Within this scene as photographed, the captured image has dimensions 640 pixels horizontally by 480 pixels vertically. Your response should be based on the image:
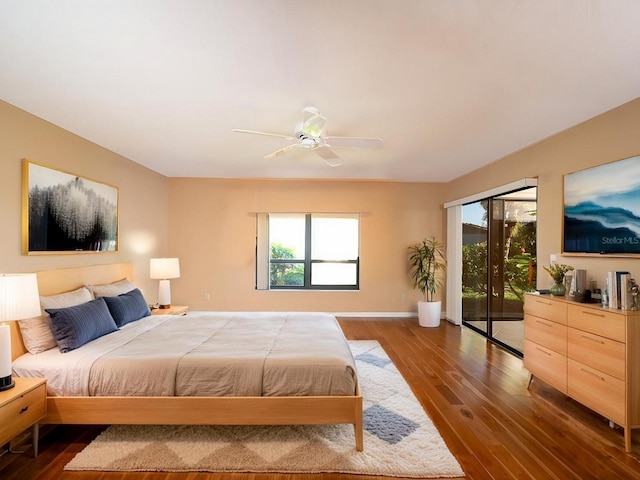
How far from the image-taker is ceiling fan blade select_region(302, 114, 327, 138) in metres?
2.70

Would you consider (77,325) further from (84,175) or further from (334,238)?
(334,238)

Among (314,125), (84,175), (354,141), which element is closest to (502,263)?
(354,141)

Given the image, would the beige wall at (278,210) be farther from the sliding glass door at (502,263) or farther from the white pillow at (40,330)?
the white pillow at (40,330)

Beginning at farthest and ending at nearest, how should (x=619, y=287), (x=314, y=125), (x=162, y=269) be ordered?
(x=162, y=269)
(x=314, y=125)
(x=619, y=287)

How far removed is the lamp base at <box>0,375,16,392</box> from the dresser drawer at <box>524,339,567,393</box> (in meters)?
4.18

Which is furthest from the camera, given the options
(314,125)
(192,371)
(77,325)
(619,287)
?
(314,125)

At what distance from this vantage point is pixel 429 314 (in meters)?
5.51

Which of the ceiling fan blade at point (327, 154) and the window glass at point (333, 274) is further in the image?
the window glass at point (333, 274)

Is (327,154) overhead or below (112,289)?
overhead

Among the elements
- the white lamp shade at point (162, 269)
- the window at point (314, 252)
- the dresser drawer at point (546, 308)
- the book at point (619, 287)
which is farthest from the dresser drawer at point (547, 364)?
the white lamp shade at point (162, 269)

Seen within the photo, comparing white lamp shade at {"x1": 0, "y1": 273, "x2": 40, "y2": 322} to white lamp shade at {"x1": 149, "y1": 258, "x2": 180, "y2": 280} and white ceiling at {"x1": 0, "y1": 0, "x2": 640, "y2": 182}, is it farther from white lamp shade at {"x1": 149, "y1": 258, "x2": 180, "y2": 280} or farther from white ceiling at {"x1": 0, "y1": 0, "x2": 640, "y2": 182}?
white lamp shade at {"x1": 149, "y1": 258, "x2": 180, "y2": 280}

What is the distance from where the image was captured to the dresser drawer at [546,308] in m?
2.84

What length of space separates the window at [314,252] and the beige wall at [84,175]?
2.03 meters

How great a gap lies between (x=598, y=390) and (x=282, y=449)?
7.93 ft
